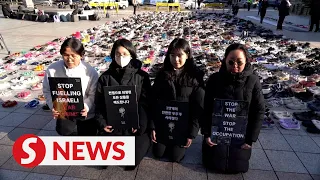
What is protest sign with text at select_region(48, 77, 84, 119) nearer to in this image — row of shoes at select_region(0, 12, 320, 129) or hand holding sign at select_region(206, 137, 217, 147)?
hand holding sign at select_region(206, 137, 217, 147)

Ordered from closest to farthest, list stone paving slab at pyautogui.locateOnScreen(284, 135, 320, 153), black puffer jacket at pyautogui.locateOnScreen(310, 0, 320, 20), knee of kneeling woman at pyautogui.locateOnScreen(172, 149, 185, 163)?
knee of kneeling woman at pyautogui.locateOnScreen(172, 149, 185, 163) < stone paving slab at pyautogui.locateOnScreen(284, 135, 320, 153) < black puffer jacket at pyautogui.locateOnScreen(310, 0, 320, 20)

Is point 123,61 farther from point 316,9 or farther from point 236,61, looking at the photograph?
point 316,9

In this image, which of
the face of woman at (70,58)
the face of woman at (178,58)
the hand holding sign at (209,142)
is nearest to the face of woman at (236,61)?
the face of woman at (178,58)

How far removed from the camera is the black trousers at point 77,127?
3.46m

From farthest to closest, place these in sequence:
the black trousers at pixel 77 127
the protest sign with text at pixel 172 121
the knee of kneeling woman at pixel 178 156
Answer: the black trousers at pixel 77 127 → the knee of kneeling woman at pixel 178 156 → the protest sign with text at pixel 172 121

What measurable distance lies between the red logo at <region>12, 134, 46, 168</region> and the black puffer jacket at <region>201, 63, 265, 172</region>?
2293mm

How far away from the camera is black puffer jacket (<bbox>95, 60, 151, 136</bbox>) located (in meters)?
3.08

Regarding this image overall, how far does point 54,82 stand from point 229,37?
32.7 ft

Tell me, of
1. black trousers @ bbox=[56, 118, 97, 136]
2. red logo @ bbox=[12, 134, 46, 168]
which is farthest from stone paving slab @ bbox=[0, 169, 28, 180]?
black trousers @ bbox=[56, 118, 97, 136]

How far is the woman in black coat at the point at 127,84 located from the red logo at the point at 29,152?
0.91 m

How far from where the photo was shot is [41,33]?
13.5m

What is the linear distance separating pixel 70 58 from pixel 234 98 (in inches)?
85.4

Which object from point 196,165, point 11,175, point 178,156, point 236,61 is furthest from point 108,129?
point 236,61

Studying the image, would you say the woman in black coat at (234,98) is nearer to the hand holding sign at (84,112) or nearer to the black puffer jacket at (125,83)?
the black puffer jacket at (125,83)
